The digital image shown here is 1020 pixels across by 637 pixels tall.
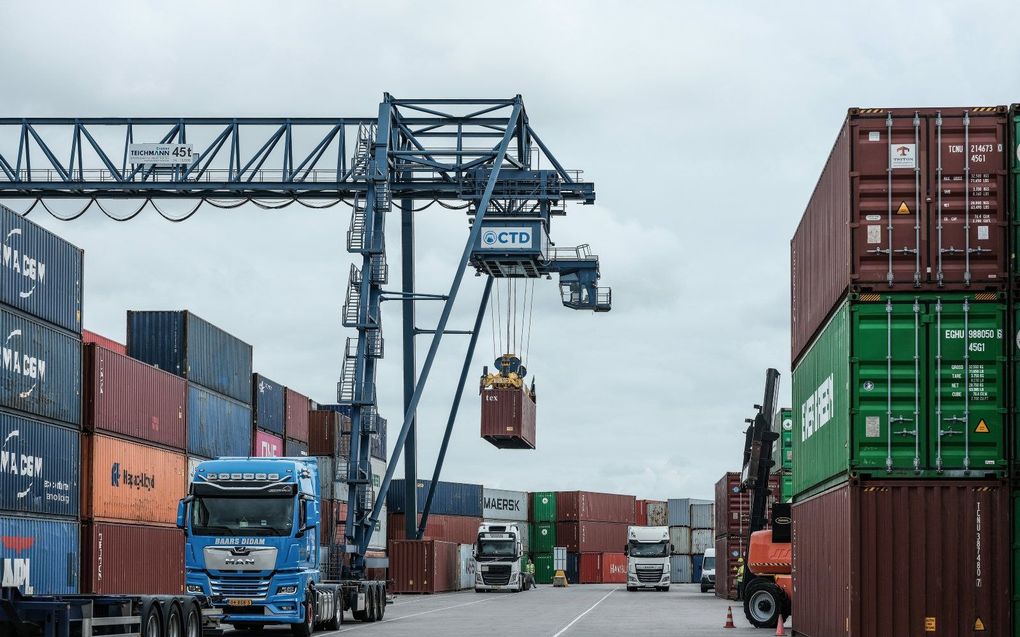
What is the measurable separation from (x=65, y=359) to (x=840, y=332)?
47.4ft

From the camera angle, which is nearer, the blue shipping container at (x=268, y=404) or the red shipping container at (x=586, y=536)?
the blue shipping container at (x=268, y=404)

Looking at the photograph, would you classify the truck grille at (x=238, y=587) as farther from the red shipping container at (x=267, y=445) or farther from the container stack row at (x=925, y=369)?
the red shipping container at (x=267, y=445)

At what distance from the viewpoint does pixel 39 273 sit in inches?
1011

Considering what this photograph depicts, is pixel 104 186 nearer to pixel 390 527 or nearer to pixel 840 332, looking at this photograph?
pixel 840 332

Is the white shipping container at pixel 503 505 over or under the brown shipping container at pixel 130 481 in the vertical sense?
under

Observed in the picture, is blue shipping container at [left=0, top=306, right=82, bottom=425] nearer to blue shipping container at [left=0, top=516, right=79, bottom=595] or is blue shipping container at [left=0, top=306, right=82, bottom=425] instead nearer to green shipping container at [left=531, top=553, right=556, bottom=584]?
blue shipping container at [left=0, top=516, right=79, bottom=595]

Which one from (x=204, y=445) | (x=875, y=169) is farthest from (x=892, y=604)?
(x=204, y=445)

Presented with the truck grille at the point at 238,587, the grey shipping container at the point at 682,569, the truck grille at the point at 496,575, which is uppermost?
the truck grille at the point at 238,587

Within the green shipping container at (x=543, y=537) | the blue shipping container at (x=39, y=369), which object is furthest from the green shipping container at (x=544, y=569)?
the blue shipping container at (x=39, y=369)

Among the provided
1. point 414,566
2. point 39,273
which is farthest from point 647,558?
point 39,273

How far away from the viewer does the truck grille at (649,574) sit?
67.1m

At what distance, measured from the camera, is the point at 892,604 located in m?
18.4

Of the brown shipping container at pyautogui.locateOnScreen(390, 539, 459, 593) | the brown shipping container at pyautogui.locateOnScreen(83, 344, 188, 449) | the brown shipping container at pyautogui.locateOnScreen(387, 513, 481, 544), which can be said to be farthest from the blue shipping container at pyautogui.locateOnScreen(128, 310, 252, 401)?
the brown shipping container at pyautogui.locateOnScreen(387, 513, 481, 544)

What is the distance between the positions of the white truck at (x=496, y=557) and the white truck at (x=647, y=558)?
627cm
